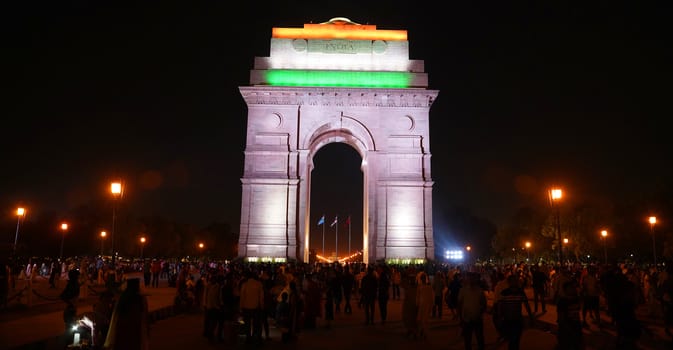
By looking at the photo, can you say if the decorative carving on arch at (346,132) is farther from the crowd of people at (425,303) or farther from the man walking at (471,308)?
the man walking at (471,308)

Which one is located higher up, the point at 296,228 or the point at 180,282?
the point at 296,228

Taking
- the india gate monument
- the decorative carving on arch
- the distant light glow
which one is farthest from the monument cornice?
the decorative carving on arch

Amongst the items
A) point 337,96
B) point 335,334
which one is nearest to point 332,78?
point 337,96

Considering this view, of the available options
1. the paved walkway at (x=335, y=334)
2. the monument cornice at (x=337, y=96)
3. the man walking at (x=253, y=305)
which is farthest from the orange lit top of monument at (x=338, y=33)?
the man walking at (x=253, y=305)

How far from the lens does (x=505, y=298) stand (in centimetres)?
987

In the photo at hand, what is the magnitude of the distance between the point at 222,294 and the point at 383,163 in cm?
2670

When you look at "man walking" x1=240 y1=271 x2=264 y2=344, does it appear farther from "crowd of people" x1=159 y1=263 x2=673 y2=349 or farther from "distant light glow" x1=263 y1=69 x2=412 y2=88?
"distant light glow" x1=263 y1=69 x2=412 y2=88

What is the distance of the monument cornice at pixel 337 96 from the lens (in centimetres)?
3900

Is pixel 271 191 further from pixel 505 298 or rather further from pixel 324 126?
pixel 505 298

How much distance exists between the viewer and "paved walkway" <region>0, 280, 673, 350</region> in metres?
11.9

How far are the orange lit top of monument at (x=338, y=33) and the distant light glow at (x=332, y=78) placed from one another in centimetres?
312

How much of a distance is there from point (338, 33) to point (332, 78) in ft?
13.2

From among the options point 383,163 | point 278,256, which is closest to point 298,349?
point 278,256

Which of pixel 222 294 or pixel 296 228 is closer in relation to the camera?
pixel 222 294
